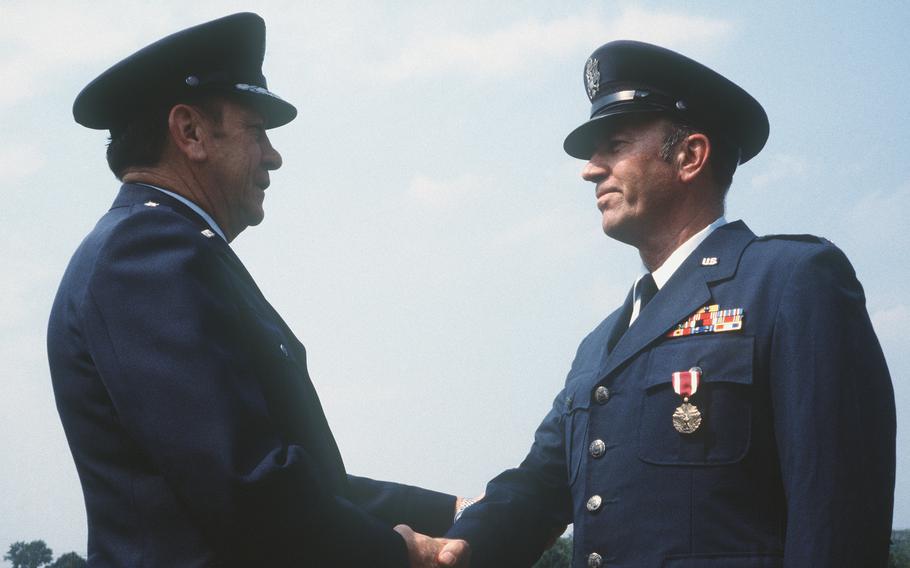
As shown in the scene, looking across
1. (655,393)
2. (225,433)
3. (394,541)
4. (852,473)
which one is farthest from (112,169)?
(852,473)

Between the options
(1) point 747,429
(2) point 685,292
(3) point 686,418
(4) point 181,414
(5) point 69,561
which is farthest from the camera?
(5) point 69,561

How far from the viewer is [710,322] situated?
493 centimetres

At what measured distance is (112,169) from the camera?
495 centimetres

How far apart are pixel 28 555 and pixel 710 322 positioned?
76331 mm

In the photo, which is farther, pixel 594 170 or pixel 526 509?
pixel 526 509

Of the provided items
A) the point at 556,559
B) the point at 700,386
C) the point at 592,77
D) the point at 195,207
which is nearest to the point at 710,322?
the point at 700,386

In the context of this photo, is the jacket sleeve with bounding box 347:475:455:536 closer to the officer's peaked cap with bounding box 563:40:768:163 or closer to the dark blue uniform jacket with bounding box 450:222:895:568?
the dark blue uniform jacket with bounding box 450:222:895:568

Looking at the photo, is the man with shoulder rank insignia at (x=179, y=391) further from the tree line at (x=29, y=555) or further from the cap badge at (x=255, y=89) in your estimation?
the tree line at (x=29, y=555)

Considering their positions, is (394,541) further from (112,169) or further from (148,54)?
(148,54)

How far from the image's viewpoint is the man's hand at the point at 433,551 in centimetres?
498

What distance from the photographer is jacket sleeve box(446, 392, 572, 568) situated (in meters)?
5.95

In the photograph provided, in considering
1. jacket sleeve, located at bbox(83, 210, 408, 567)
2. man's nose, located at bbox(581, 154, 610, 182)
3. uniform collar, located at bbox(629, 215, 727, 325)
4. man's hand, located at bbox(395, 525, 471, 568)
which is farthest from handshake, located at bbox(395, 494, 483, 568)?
man's nose, located at bbox(581, 154, 610, 182)


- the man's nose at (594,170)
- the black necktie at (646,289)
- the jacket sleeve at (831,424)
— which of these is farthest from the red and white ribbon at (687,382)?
the man's nose at (594,170)

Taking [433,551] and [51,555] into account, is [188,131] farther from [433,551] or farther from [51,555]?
[51,555]
